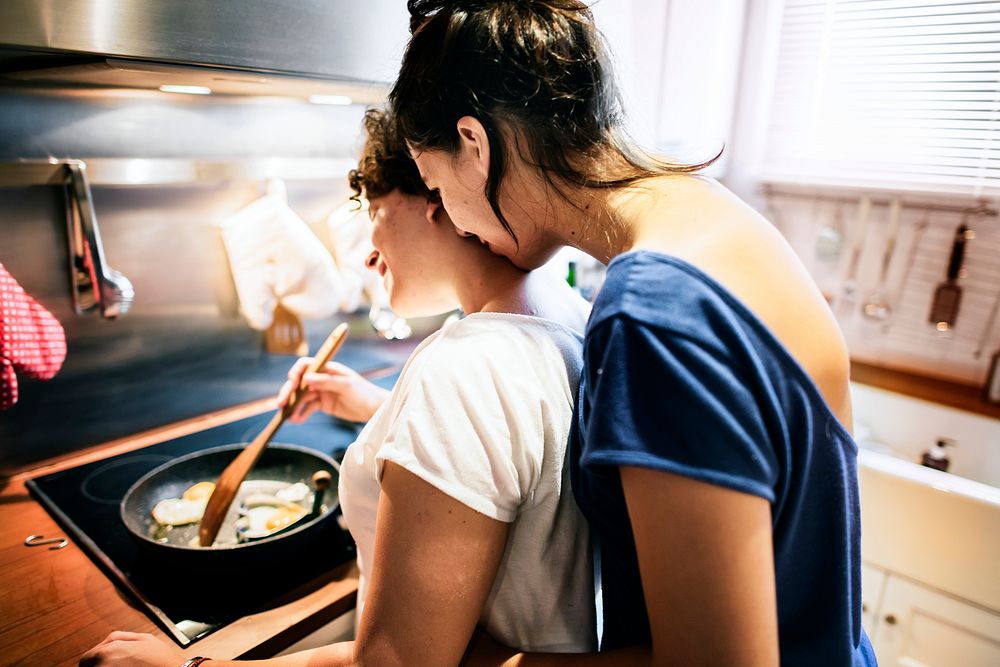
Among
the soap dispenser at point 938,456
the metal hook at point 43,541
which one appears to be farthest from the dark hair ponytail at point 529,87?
the soap dispenser at point 938,456

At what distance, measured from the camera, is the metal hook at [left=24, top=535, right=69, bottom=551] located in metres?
0.99

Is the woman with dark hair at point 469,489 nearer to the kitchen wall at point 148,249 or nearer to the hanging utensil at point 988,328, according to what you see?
the kitchen wall at point 148,249

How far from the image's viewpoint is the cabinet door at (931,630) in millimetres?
1251

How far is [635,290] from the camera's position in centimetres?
49

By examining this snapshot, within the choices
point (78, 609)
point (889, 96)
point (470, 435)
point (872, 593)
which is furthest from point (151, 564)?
point (889, 96)

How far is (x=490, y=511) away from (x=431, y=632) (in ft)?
0.41

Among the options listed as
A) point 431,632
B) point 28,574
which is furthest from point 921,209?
point 28,574

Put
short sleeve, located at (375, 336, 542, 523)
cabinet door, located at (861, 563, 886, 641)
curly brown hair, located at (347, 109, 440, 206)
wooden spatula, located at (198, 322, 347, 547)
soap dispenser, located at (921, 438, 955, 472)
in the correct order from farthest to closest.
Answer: soap dispenser, located at (921, 438, 955, 472), cabinet door, located at (861, 563, 886, 641), wooden spatula, located at (198, 322, 347, 547), curly brown hair, located at (347, 109, 440, 206), short sleeve, located at (375, 336, 542, 523)

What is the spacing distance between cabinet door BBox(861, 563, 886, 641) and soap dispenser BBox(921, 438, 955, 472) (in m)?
0.34

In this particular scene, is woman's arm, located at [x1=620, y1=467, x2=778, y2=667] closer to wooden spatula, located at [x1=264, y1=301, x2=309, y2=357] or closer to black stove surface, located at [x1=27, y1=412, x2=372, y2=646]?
black stove surface, located at [x1=27, y1=412, x2=372, y2=646]

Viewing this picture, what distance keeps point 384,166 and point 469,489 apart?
0.46 m

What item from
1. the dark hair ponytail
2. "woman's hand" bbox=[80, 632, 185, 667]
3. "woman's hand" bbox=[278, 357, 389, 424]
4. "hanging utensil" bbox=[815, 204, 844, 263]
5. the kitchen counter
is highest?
the dark hair ponytail

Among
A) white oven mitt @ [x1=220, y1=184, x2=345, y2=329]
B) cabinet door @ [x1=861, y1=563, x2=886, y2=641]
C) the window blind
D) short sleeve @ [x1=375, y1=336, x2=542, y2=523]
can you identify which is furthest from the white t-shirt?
the window blind

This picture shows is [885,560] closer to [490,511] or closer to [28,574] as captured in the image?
[490,511]
